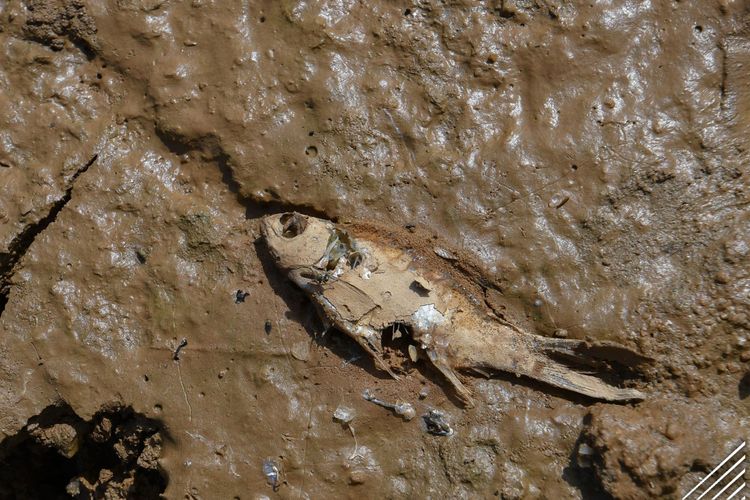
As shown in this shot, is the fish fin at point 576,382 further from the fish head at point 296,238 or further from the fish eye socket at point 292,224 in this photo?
the fish eye socket at point 292,224

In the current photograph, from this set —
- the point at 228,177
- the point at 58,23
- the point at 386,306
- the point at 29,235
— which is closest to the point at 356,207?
the point at 386,306

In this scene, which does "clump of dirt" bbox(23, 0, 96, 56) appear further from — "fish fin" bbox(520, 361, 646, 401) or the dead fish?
"fish fin" bbox(520, 361, 646, 401)

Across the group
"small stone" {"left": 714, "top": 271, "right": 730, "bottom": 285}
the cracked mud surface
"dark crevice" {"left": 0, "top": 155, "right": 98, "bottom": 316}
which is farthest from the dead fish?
"dark crevice" {"left": 0, "top": 155, "right": 98, "bottom": 316}

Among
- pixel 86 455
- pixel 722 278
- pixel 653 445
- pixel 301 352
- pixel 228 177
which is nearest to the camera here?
pixel 653 445

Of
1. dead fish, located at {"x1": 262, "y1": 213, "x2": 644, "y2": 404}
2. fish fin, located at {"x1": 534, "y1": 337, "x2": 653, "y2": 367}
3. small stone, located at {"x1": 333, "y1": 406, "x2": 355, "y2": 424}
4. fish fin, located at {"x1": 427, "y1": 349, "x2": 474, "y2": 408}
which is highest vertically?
fish fin, located at {"x1": 534, "y1": 337, "x2": 653, "y2": 367}

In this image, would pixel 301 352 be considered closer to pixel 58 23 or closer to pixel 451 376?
pixel 451 376

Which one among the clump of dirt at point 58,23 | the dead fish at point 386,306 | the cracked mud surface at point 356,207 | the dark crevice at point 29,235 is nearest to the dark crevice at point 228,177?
the cracked mud surface at point 356,207
